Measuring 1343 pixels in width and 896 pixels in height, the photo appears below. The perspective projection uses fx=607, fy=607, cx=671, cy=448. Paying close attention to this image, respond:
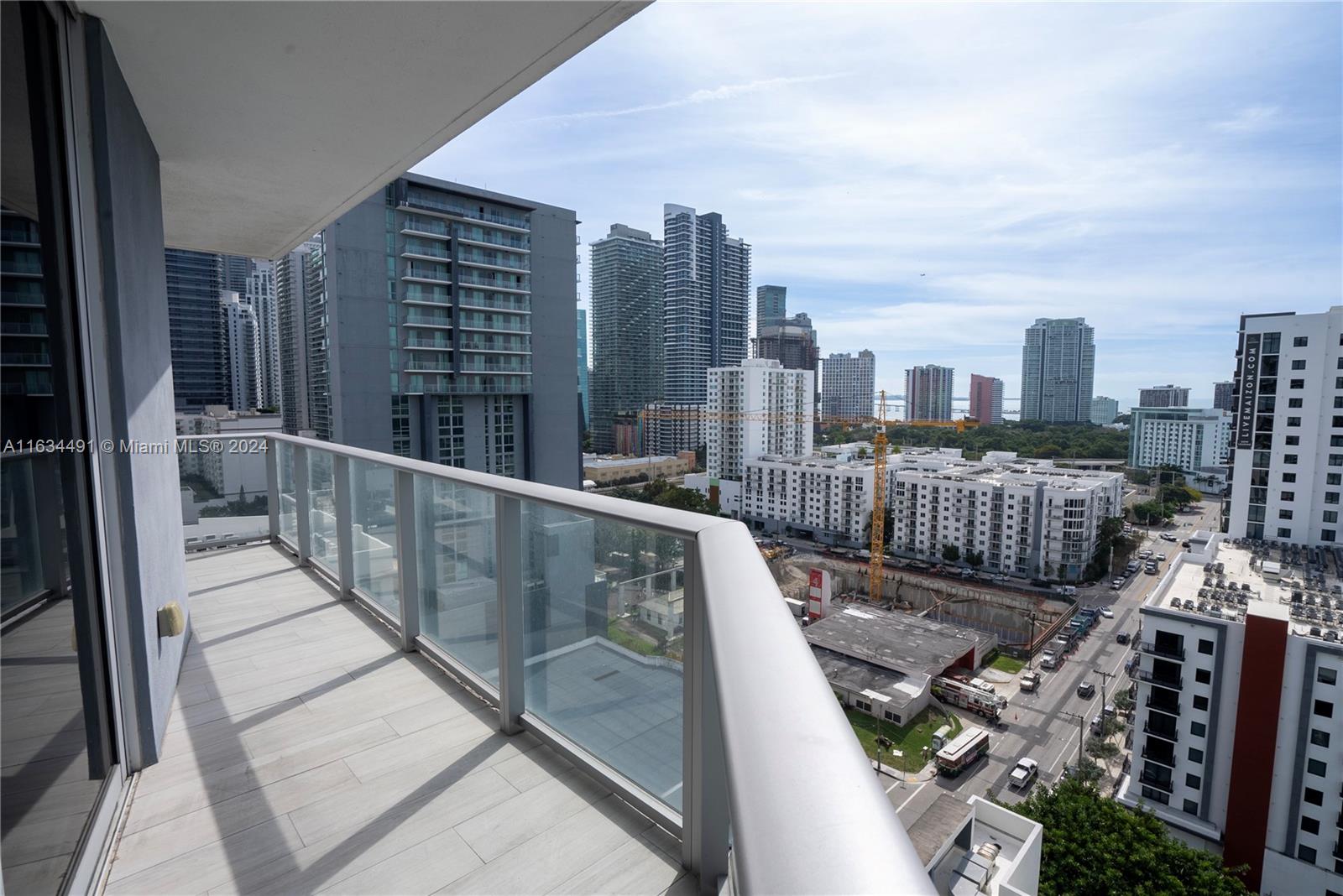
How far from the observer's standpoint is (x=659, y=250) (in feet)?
186

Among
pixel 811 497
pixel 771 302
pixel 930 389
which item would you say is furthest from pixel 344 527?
pixel 771 302

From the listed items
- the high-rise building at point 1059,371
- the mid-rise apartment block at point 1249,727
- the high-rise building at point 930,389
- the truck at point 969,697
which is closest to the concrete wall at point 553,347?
the truck at point 969,697

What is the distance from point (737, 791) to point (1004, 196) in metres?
70.2

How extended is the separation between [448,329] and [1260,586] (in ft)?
99.7

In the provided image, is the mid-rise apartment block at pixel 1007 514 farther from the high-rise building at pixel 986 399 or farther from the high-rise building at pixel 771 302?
the high-rise building at pixel 771 302

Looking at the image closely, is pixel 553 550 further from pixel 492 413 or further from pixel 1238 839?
pixel 492 413

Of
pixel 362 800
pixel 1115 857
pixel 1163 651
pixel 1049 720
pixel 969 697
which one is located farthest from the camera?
pixel 969 697

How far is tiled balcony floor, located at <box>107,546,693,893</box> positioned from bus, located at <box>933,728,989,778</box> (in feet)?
63.3

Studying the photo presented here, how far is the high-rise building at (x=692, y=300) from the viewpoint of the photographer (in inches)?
2212

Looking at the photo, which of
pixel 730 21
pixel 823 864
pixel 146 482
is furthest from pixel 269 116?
pixel 823 864

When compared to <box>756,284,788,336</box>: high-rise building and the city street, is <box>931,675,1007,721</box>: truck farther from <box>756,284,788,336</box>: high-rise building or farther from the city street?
<box>756,284,788,336</box>: high-rise building

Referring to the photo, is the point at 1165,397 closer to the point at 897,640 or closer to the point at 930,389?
the point at 930,389

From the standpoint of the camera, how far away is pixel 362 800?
73.4 inches

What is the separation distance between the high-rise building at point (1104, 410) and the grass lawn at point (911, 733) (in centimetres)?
5312
